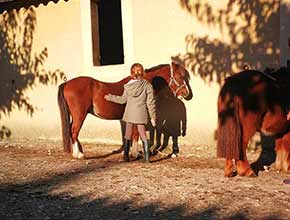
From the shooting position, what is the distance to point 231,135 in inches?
255

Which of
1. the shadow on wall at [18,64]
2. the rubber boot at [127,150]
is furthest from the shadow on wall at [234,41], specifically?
the shadow on wall at [18,64]

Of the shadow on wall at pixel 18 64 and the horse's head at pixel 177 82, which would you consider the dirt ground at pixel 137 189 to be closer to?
the horse's head at pixel 177 82

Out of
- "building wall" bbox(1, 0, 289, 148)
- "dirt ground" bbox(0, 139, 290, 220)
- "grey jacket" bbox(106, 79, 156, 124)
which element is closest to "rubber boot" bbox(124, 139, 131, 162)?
"dirt ground" bbox(0, 139, 290, 220)

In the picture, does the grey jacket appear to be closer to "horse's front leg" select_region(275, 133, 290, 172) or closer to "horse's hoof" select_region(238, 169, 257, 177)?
"horse's hoof" select_region(238, 169, 257, 177)

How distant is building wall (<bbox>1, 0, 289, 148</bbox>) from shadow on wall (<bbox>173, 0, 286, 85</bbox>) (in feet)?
0.08

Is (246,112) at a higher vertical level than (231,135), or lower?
higher

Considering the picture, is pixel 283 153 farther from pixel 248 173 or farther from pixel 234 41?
pixel 234 41

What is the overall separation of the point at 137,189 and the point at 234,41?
156 inches

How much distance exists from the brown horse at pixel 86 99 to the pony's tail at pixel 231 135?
2434 mm

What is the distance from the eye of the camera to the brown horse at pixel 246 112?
653cm

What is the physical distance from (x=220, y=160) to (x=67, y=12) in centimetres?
528

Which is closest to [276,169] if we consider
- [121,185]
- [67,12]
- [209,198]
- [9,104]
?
[209,198]

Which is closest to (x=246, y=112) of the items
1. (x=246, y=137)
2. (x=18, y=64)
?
(x=246, y=137)

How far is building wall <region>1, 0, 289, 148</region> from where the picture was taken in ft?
30.5
